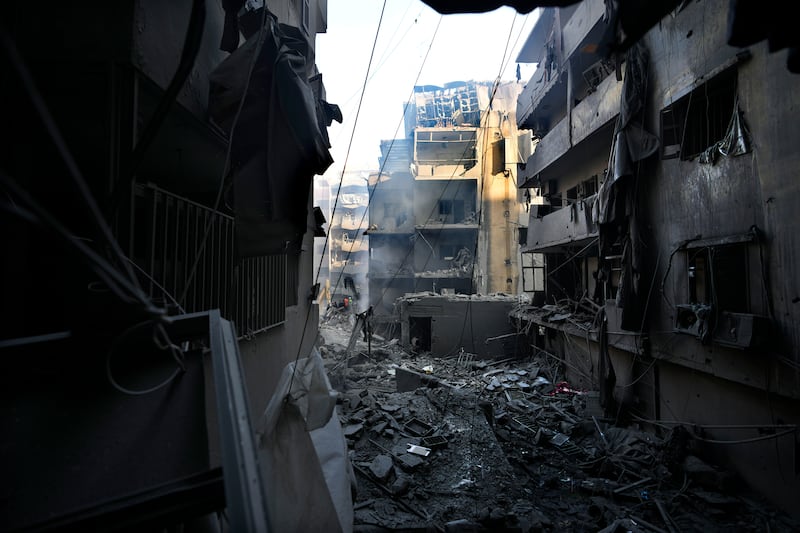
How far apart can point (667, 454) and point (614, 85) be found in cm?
820

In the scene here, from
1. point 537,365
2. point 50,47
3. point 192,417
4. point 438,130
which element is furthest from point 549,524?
point 438,130

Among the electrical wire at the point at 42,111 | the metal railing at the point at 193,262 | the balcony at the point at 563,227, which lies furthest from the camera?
the balcony at the point at 563,227

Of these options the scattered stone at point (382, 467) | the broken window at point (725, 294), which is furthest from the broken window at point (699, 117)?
the scattered stone at point (382, 467)

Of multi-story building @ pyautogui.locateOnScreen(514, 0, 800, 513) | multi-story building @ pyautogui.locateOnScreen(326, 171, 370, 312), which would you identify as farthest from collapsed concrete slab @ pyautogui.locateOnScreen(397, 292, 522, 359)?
multi-story building @ pyautogui.locateOnScreen(326, 171, 370, 312)

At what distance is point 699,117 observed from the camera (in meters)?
7.25

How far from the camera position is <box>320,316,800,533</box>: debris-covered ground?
A: 4625mm

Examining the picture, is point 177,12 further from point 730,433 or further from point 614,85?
point 730,433

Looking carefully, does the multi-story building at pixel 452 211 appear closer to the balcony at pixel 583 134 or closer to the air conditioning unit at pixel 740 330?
the balcony at pixel 583 134

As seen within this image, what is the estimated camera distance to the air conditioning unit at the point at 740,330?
18.1 ft

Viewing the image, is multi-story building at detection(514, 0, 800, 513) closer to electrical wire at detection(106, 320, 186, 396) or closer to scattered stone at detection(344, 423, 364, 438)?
electrical wire at detection(106, 320, 186, 396)

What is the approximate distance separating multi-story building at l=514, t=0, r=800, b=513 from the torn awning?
2.98m

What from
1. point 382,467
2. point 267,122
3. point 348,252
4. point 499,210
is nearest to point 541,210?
point 382,467

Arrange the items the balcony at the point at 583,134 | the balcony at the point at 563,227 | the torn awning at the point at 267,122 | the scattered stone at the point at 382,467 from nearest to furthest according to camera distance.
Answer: the torn awning at the point at 267,122, the scattered stone at the point at 382,467, the balcony at the point at 583,134, the balcony at the point at 563,227

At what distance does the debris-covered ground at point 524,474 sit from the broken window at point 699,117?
18.1ft
